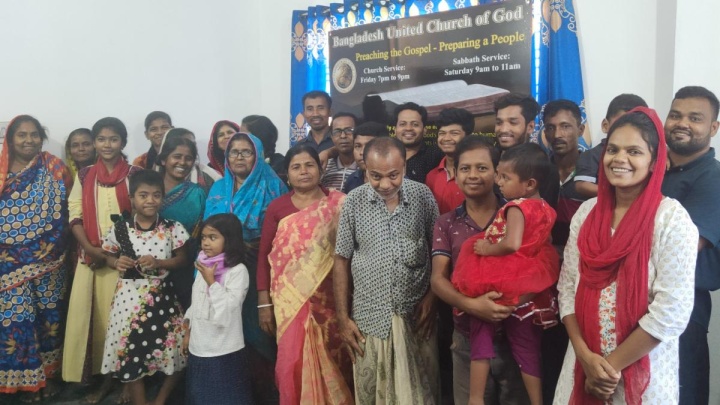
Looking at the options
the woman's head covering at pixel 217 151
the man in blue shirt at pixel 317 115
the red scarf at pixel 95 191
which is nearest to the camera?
the red scarf at pixel 95 191

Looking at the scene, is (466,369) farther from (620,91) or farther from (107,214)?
(107,214)

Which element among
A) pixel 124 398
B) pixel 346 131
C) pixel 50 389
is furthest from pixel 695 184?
pixel 50 389

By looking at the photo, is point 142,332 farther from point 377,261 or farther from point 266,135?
point 266,135

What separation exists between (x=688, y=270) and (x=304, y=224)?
5.12ft

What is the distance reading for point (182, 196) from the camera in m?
3.28

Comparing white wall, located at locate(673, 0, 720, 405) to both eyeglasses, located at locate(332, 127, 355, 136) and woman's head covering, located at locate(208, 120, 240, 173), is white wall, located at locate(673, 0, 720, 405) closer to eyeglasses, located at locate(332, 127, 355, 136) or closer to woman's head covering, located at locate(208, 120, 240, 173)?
eyeglasses, located at locate(332, 127, 355, 136)

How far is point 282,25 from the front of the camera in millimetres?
4832

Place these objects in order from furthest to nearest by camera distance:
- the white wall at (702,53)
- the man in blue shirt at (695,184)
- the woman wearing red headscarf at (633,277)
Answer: the white wall at (702,53)
the man in blue shirt at (695,184)
the woman wearing red headscarf at (633,277)

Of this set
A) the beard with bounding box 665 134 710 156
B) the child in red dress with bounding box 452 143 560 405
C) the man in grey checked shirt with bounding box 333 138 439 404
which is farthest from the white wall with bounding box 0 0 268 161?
Result: the beard with bounding box 665 134 710 156

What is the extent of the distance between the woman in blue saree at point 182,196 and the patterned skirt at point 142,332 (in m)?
0.17

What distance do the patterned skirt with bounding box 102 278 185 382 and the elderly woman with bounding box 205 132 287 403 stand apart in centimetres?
39

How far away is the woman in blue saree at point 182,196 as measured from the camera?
3223 mm

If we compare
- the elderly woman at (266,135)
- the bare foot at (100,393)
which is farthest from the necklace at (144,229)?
the bare foot at (100,393)

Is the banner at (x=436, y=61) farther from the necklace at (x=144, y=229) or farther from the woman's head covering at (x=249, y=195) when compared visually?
the necklace at (x=144, y=229)
